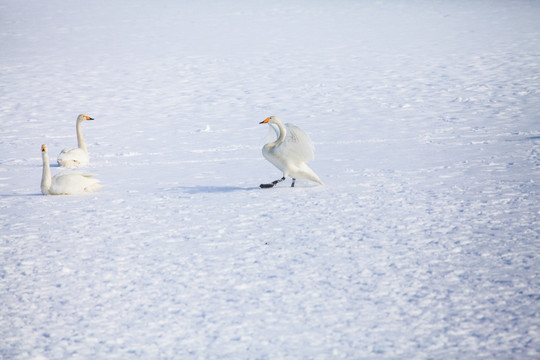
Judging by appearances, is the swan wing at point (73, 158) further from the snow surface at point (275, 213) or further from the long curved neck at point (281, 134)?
the long curved neck at point (281, 134)

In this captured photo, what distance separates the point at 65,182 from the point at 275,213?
2.11 meters

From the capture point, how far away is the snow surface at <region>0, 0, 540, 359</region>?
3818mm

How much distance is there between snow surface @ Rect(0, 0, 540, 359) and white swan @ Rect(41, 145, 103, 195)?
89mm

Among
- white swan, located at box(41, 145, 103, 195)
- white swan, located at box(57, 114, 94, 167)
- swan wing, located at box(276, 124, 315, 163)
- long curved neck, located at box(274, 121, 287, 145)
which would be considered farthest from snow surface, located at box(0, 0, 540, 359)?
long curved neck, located at box(274, 121, 287, 145)

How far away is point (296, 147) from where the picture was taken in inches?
247

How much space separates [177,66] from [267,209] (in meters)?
9.02

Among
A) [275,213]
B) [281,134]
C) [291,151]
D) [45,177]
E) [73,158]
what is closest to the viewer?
[275,213]

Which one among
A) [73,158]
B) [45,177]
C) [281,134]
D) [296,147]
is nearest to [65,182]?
[45,177]

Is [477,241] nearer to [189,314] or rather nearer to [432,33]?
[189,314]

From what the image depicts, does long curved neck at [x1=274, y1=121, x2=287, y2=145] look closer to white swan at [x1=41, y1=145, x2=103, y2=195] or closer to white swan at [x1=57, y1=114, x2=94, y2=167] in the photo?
white swan at [x1=41, y1=145, x2=103, y2=195]

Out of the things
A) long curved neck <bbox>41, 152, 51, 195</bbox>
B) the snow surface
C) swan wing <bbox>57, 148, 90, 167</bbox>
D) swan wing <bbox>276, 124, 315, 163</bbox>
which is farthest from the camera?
swan wing <bbox>57, 148, 90, 167</bbox>

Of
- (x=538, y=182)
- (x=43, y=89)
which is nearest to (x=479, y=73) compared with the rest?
(x=538, y=182)

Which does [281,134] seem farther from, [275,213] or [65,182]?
[65,182]

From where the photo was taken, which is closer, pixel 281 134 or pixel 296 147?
pixel 296 147
